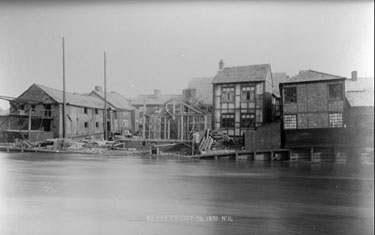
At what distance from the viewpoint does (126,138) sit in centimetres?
309

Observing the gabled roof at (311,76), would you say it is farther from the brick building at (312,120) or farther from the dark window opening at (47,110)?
the dark window opening at (47,110)

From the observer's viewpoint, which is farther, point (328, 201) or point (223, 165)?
point (223, 165)

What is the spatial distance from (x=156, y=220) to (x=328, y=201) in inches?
60.8

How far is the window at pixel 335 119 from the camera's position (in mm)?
2896

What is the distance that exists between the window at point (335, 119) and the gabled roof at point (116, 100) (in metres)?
2.32

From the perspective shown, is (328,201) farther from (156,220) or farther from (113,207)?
(113,207)

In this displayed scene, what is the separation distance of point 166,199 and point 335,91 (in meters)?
2.06

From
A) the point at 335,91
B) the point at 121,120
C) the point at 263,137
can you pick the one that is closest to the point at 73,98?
the point at 121,120

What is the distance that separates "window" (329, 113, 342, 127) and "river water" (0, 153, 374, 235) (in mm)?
527

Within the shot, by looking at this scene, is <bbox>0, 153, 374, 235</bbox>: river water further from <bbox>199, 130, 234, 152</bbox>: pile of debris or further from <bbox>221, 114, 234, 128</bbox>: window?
<bbox>221, 114, 234, 128</bbox>: window

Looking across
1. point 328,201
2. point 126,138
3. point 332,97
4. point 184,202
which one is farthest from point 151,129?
point 332,97

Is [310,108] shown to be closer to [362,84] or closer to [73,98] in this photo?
[362,84]

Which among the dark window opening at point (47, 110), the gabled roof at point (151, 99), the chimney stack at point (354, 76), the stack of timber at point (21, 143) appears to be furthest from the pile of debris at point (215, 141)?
the stack of timber at point (21, 143)

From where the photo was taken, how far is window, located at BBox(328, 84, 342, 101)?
2.48 m
